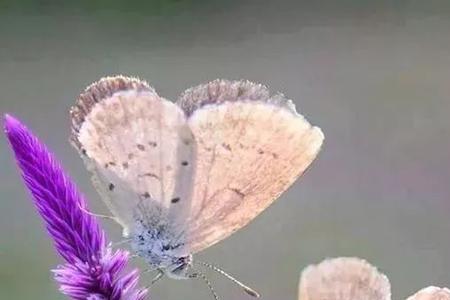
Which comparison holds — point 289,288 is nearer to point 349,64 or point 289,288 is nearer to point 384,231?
point 384,231

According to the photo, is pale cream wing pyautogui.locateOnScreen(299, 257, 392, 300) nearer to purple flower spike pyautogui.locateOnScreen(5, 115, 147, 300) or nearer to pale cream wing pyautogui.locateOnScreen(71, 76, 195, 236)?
purple flower spike pyautogui.locateOnScreen(5, 115, 147, 300)

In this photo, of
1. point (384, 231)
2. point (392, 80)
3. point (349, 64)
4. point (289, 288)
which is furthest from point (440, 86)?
point (289, 288)

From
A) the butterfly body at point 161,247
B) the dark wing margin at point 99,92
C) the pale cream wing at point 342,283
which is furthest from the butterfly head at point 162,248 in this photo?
the pale cream wing at point 342,283

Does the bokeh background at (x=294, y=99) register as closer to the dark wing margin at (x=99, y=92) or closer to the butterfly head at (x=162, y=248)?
the butterfly head at (x=162, y=248)

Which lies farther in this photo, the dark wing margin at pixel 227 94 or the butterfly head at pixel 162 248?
the butterfly head at pixel 162 248

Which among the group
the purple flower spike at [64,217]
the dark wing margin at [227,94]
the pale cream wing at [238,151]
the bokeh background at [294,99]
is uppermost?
the bokeh background at [294,99]

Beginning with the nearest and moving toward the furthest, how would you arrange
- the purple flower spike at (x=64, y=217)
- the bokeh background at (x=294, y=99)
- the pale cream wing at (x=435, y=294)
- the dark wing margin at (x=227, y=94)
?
the pale cream wing at (x=435, y=294), the purple flower spike at (x=64, y=217), the dark wing margin at (x=227, y=94), the bokeh background at (x=294, y=99)
